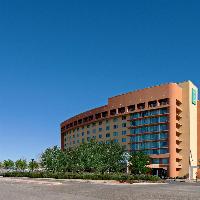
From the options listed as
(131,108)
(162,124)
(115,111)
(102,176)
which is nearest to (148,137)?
(162,124)

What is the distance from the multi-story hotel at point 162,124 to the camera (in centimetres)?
12638

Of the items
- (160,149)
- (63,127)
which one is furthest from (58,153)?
(63,127)

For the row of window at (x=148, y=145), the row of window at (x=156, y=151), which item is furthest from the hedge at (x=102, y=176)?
the row of window at (x=148, y=145)

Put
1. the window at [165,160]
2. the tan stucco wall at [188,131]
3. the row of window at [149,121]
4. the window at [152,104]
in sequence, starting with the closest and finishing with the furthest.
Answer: the window at [165,160], the row of window at [149,121], the tan stucco wall at [188,131], the window at [152,104]

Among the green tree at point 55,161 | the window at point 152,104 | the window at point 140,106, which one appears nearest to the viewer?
the green tree at point 55,161

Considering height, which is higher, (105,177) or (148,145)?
(148,145)

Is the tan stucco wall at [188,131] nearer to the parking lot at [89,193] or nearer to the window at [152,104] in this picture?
the window at [152,104]

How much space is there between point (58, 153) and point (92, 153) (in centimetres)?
1257

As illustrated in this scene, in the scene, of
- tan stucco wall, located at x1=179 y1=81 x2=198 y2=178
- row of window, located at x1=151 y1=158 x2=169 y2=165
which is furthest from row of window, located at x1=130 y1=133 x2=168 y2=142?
tan stucco wall, located at x1=179 y1=81 x2=198 y2=178

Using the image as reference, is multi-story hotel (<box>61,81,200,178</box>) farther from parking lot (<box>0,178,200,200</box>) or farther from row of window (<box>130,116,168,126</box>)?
parking lot (<box>0,178,200,200</box>)

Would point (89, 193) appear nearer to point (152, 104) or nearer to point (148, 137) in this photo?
point (148, 137)

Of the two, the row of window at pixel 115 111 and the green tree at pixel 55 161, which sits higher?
the row of window at pixel 115 111

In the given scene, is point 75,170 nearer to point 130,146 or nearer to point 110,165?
point 110,165

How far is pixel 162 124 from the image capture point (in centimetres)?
12850
